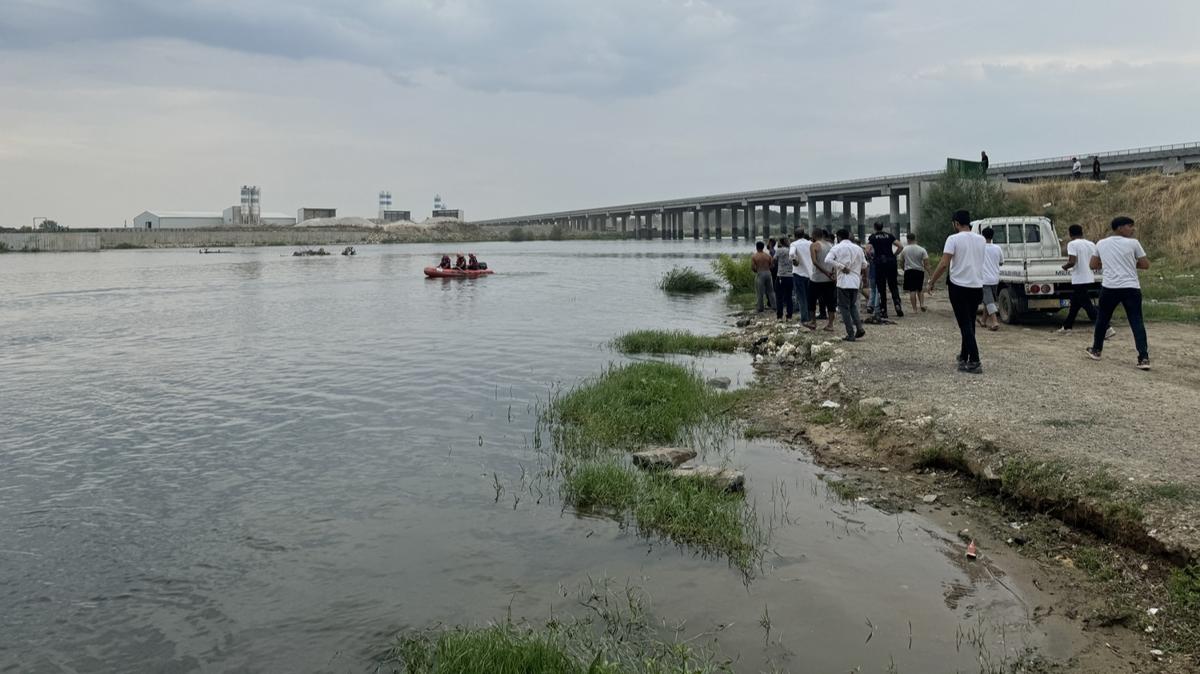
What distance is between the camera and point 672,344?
18547 mm

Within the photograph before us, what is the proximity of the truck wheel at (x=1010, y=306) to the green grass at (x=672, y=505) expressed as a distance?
1141 cm

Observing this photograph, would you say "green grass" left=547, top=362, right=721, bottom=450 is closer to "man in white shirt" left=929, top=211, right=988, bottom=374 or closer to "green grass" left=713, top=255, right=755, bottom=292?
"man in white shirt" left=929, top=211, right=988, bottom=374

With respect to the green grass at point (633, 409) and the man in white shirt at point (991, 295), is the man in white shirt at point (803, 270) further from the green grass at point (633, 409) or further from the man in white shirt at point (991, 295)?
the green grass at point (633, 409)

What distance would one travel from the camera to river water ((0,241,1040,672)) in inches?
225

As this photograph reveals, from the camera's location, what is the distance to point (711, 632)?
569 cm

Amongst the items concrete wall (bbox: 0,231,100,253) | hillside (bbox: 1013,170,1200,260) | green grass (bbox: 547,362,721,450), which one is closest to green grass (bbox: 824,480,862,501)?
green grass (bbox: 547,362,721,450)

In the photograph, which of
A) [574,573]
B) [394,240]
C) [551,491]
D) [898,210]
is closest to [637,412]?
[551,491]

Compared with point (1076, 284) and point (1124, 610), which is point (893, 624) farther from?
point (1076, 284)

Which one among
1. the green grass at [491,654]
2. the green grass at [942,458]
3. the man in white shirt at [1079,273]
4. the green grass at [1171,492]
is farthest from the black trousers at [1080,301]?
the green grass at [491,654]

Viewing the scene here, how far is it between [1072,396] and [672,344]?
9.66 meters

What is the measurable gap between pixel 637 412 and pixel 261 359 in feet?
36.0

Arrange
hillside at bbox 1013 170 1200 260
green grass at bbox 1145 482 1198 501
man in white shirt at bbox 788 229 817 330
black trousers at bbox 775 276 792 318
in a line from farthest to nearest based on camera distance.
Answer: hillside at bbox 1013 170 1200 260 → black trousers at bbox 775 276 792 318 → man in white shirt at bbox 788 229 817 330 → green grass at bbox 1145 482 1198 501

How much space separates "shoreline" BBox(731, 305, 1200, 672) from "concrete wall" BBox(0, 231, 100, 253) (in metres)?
138

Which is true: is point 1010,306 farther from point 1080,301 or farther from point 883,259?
point 883,259
